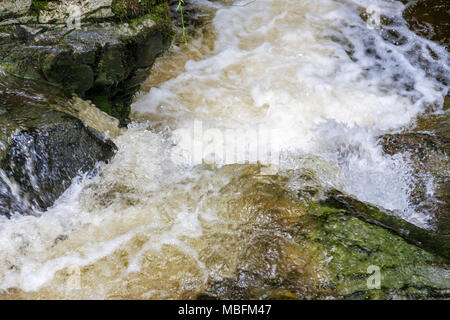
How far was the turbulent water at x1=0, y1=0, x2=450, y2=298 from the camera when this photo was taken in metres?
3.00

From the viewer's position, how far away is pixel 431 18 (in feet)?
20.8

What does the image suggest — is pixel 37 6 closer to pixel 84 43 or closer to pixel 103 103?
pixel 84 43

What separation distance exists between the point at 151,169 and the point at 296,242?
73.1 inches

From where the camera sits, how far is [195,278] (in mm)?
2916

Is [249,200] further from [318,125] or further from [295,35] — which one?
[295,35]

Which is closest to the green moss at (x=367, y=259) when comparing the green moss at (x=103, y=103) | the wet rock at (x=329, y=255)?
the wet rock at (x=329, y=255)

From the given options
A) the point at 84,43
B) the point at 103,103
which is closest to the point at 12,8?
the point at 84,43

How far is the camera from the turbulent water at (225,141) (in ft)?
9.84

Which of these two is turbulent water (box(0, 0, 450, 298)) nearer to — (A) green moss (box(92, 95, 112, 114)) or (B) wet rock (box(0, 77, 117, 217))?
(B) wet rock (box(0, 77, 117, 217))

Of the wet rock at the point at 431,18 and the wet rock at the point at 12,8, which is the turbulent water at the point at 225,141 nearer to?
the wet rock at the point at 431,18

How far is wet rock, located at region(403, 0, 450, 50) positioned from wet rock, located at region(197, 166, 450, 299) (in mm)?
4375

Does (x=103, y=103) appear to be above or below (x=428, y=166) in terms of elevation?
above

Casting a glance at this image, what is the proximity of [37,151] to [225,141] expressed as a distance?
2.27 meters

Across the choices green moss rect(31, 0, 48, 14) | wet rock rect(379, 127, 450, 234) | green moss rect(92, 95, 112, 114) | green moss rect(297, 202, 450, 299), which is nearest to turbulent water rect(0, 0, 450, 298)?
wet rock rect(379, 127, 450, 234)
